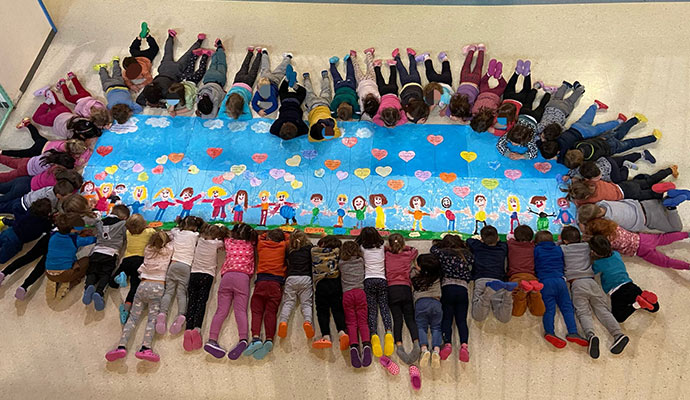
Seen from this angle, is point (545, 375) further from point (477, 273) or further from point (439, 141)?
point (439, 141)

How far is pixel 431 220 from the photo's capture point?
3.99m

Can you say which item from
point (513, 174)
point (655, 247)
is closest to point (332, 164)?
point (513, 174)

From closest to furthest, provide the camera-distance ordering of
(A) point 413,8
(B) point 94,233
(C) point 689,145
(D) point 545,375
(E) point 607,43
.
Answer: (D) point 545,375 → (B) point 94,233 → (C) point 689,145 → (E) point 607,43 → (A) point 413,8

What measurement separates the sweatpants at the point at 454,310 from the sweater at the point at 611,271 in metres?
0.97

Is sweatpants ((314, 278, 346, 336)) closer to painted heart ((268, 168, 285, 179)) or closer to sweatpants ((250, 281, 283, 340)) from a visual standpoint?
sweatpants ((250, 281, 283, 340))

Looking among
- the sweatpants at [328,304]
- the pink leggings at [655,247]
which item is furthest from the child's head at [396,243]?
the pink leggings at [655,247]

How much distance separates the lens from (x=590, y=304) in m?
3.57

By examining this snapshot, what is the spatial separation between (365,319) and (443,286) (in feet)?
1.98

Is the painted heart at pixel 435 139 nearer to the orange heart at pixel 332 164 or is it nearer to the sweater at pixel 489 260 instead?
the orange heart at pixel 332 164

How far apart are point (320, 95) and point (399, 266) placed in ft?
6.28

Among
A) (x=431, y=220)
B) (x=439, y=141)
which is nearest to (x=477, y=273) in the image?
(x=431, y=220)

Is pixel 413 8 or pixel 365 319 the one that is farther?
pixel 413 8

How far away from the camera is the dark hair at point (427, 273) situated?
3553 millimetres

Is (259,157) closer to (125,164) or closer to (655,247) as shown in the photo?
(125,164)
